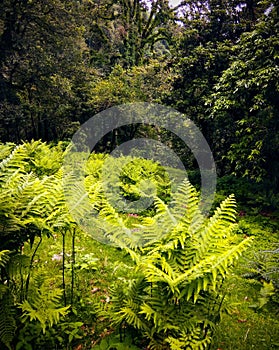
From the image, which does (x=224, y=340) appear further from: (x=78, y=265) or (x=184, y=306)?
(x=78, y=265)

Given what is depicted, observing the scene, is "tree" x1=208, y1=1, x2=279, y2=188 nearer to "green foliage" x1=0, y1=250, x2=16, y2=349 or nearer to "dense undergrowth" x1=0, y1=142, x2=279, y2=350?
"dense undergrowth" x1=0, y1=142, x2=279, y2=350

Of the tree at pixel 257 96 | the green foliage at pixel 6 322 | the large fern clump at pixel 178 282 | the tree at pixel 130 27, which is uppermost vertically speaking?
the tree at pixel 130 27

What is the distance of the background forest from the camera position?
7.55ft

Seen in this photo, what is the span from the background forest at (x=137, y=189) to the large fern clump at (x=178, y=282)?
13mm

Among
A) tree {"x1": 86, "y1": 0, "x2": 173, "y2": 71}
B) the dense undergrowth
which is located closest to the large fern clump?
the dense undergrowth

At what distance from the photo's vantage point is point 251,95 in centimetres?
867

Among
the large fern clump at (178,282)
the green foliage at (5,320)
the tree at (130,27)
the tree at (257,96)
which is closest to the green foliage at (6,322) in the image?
the green foliage at (5,320)

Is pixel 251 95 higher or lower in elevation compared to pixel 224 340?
higher

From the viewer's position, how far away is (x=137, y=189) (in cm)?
684

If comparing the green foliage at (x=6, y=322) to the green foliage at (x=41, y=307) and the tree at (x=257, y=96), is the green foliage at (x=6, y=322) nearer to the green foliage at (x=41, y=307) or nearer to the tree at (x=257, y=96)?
the green foliage at (x=41, y=307)

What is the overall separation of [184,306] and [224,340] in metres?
Result: 0.87

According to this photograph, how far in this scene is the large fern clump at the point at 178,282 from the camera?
213 cm

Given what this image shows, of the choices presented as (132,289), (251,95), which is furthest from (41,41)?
(132,289)

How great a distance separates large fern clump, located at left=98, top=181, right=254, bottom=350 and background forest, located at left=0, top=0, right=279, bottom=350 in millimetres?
13
